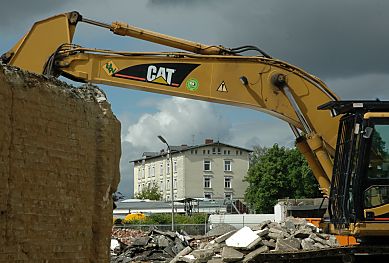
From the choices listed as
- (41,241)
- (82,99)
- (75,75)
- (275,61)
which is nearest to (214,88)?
(275,61)

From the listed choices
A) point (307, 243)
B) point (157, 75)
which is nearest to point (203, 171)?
point (307, 243)

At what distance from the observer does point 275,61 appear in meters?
14.2

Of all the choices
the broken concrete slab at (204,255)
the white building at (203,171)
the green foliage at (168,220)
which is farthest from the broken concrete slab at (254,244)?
the white building at (203,171)

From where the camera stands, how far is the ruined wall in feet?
15.3

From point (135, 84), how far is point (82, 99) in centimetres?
816

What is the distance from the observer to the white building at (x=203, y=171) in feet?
340

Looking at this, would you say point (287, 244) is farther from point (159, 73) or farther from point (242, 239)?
point (159, 73)

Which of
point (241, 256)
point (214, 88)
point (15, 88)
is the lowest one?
point (241, 256)

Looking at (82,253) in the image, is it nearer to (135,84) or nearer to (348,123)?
(348,123)

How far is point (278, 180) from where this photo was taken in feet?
254

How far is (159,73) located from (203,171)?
91887mm

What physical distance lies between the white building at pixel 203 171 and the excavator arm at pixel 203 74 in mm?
86899

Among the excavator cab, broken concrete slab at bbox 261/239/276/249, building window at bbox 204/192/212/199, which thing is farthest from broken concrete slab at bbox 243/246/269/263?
building window at bbox 204/192/212/199

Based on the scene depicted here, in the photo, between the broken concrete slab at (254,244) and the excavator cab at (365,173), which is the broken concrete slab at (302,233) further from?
the excavator cab at (365,173)
